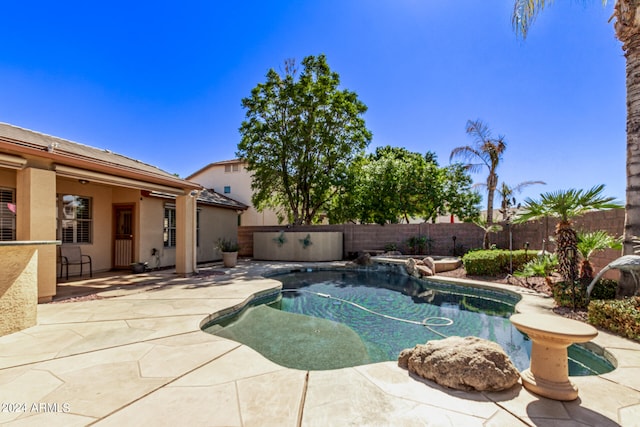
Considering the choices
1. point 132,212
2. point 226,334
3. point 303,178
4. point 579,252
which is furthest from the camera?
point 303,178

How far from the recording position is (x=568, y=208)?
6180 mm

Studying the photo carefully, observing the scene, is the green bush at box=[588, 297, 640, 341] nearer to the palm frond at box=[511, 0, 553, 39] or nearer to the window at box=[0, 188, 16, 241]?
the palm frond at box=[511, 0, 553, 39]

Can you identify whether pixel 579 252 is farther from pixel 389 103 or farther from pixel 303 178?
pixel 303 178

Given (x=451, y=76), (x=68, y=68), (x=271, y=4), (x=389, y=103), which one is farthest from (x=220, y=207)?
(x=451, y=76)

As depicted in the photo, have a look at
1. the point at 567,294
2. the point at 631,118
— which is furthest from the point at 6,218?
the point at 631,118

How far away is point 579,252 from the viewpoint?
612cm

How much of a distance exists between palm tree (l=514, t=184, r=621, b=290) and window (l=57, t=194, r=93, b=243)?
517 inches

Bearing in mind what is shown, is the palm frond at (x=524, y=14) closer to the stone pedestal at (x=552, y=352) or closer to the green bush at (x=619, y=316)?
the green bush at (x=619, y=316)

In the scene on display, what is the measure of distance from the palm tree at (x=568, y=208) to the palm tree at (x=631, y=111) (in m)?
0.39

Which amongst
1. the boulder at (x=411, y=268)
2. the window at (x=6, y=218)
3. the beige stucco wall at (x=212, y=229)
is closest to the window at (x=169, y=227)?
the beige stucco wall at (x=212, y=229)

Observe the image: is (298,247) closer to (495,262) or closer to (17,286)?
(495,262)

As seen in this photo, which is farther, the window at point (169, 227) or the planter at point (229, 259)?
the planter at point (229, 259)

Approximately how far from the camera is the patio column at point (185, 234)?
10227 mm

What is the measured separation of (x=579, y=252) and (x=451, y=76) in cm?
887
